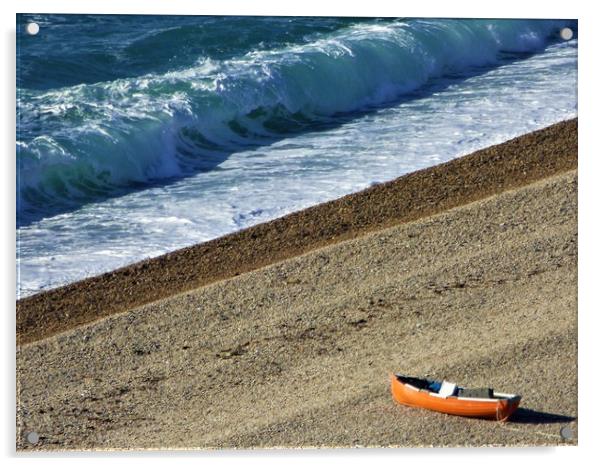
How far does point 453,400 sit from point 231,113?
2032mm

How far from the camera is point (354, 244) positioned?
26.2 ft

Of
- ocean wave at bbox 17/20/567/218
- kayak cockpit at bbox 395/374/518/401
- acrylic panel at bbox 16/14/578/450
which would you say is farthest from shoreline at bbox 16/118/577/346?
kayak cockpit at bbox 395/374/518/401

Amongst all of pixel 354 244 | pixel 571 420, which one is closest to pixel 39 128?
pixel 354 244

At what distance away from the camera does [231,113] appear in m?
8.28

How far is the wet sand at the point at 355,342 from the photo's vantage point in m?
7.33

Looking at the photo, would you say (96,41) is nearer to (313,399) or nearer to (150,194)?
(150,194)

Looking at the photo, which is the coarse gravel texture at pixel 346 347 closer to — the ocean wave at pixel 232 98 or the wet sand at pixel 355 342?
the wet sand at pixel 355 342

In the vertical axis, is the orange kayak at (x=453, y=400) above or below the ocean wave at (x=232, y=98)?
below

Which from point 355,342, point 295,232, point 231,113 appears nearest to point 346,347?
point 355,342

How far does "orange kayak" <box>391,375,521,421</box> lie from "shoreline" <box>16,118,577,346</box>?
0.99 meters

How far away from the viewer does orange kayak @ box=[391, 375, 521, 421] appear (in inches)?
287

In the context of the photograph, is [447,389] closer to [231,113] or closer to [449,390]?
[449,390]

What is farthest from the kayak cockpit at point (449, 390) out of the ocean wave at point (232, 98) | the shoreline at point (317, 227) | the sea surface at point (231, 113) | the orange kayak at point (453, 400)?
the ocean wave at point (232, 98)

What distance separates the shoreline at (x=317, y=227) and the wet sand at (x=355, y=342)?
0.7 inches
